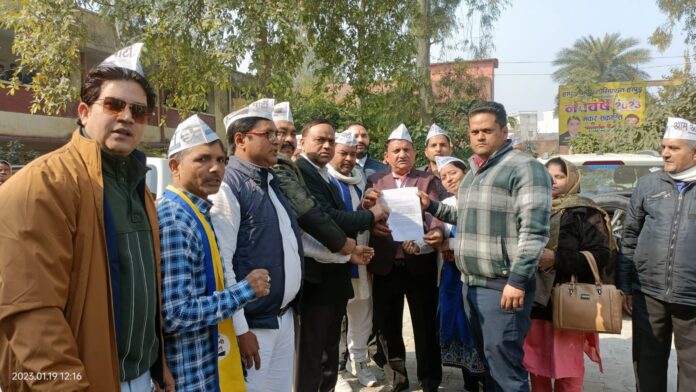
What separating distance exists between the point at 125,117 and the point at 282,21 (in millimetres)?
5818

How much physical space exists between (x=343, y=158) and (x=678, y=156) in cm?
233

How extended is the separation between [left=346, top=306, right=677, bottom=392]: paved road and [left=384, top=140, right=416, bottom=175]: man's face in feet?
6.09

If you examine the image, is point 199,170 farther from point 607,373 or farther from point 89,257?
Result: point 607,373

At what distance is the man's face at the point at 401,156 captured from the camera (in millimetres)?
4289

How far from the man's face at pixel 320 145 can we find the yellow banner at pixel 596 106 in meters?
23.6

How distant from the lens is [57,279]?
146 cm

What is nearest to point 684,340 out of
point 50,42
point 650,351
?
point 650,351

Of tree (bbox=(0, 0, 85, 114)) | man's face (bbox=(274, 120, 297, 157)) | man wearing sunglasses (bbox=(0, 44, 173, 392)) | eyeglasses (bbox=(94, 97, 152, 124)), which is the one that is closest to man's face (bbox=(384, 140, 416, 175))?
man's face (bbox=(274, 120, 297, 157))

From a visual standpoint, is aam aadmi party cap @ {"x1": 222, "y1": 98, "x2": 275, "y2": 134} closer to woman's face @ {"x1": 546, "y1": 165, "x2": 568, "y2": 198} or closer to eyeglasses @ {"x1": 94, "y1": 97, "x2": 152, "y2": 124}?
eyeglasses @ {"x1": 94, "y1": 97, "x2": 152, "y2": 124}

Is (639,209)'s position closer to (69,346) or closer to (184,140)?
(184,140)

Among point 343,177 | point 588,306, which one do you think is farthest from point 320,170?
point 588,306

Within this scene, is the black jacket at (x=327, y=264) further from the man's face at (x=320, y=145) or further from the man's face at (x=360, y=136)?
the man's face at (x=360, y=136)

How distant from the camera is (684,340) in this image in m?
3.36

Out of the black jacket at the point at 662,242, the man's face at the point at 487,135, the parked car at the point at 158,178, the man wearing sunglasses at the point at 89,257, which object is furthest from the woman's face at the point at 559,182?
the parked car at the point at 158,178
